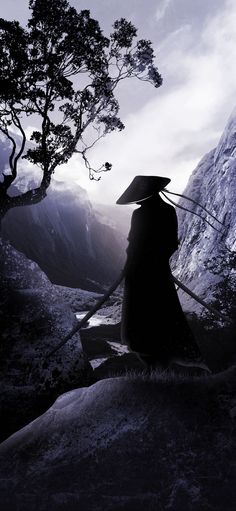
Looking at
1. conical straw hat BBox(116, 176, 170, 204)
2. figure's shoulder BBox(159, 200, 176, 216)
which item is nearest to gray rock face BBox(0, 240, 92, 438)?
conical straw hat BBox(116, 176, 170, 204)

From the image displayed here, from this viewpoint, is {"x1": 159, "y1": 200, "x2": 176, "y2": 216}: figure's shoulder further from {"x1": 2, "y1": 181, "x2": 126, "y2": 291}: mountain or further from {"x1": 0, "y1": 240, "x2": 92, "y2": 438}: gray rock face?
{"x1": 2, "y1": 181, "x2": 126, "y2": 291}: mountain

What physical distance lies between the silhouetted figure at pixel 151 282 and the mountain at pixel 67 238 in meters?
58.5

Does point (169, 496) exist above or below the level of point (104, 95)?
below

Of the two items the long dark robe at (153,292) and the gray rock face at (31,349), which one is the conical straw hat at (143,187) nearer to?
the long dark robe at (153,292)

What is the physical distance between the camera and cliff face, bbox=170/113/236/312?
1750cm

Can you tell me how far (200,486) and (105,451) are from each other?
1.11 meters

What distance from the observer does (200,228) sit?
1254 inches

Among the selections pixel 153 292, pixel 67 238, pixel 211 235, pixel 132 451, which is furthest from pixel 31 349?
pixel 67 238

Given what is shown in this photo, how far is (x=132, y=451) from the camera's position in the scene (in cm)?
414

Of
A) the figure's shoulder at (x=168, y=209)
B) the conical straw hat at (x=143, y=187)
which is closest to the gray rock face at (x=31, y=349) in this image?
the conical straw hat at (x=143, y=187)

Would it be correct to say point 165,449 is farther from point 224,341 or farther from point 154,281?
point 224,341

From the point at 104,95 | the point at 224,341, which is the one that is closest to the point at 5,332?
the point at 224,341

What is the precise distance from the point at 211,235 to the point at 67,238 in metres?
57.0

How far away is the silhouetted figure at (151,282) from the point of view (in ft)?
16.9
